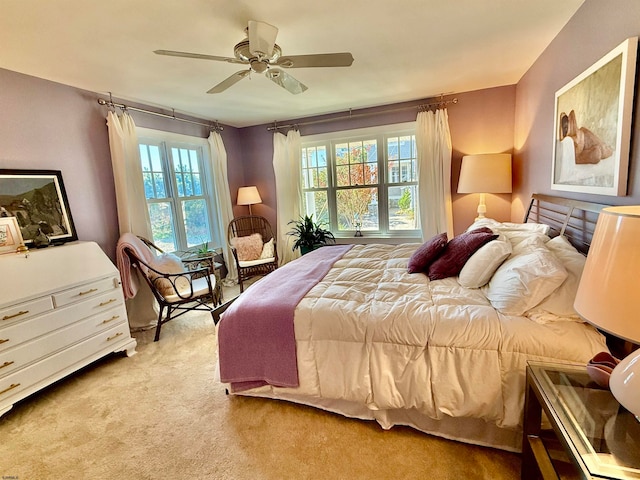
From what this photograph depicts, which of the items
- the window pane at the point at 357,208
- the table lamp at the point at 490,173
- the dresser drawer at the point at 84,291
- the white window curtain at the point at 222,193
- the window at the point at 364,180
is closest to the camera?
the dresser drawer at the point at 84,291

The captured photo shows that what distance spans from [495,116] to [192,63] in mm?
3272

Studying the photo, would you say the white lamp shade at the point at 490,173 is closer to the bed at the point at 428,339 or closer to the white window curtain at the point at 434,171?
the white window curtain at the point at 434,171

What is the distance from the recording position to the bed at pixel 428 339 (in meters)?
1.37

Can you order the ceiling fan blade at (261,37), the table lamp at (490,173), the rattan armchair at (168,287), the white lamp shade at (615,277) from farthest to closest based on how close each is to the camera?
the table lamp at (490,173) → the rattan armchair at (168,287) → the ceiling fan blade at (261,37) → the white lamp shade at (615,277)

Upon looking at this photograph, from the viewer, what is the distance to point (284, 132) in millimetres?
4523

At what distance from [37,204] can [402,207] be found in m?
3.93

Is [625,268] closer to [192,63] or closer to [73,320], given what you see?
[192,63]

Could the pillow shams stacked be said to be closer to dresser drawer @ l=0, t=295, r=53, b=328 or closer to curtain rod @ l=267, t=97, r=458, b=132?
curtain rod @ l=267, t=97, r=458, b=132

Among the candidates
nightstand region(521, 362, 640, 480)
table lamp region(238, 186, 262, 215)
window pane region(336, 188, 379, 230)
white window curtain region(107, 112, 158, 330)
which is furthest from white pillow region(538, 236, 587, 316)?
table lamp region(238, 186, 262, 215)

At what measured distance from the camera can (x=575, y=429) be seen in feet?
3.07

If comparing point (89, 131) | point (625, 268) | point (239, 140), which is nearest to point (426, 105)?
point (239, 140)

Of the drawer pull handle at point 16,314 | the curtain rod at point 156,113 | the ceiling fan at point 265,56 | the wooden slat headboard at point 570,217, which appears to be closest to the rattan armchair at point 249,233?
the curtain rod at point 156,113

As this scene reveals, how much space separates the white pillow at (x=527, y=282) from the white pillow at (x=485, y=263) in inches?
5.7

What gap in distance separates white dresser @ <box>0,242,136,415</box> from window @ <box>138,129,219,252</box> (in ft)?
3.88
